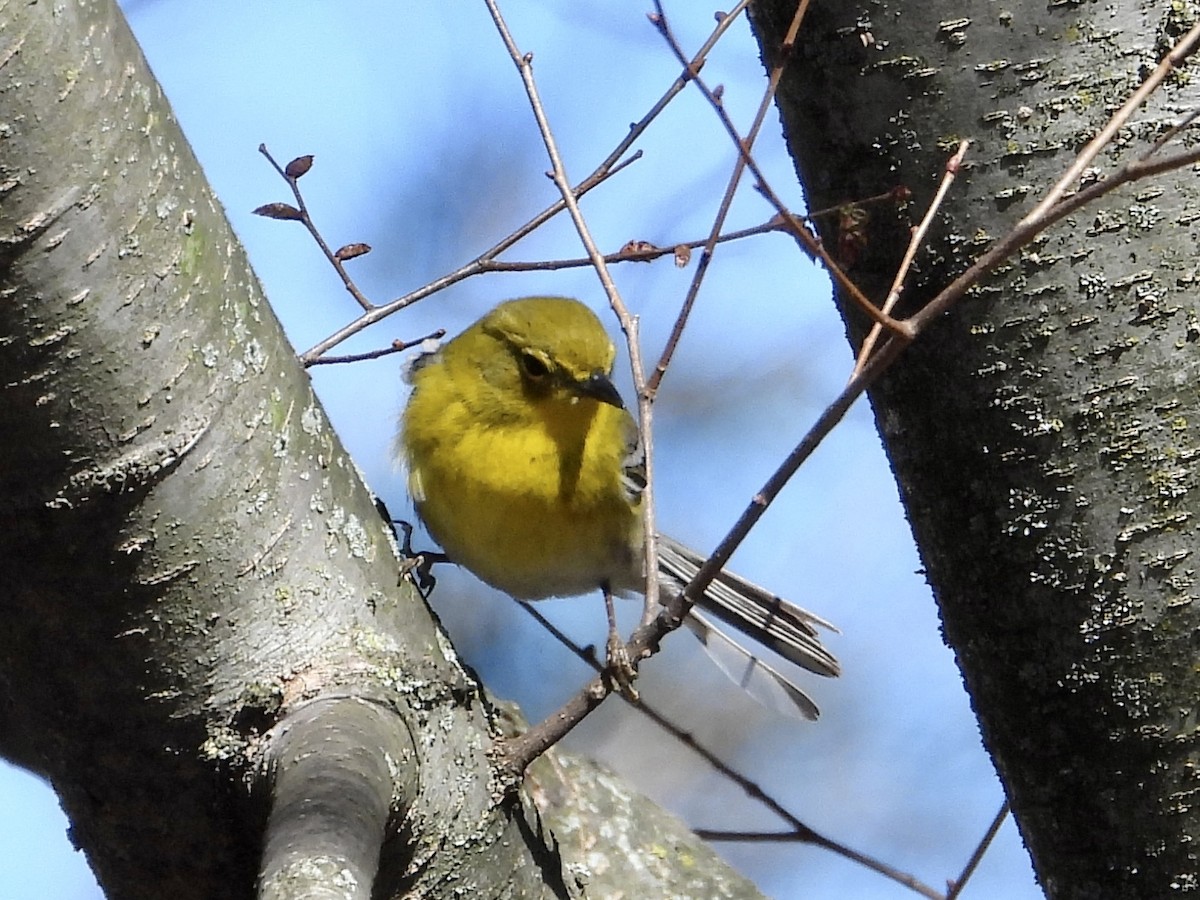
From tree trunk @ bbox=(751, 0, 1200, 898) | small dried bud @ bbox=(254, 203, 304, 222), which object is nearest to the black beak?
small dried bud @ bbox=(254, 203, 304, 222)

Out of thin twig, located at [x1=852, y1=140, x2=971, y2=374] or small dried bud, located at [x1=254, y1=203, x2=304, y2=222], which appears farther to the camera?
small dried bud, located at [x1=254, y1=203, x2=304, y2=222]

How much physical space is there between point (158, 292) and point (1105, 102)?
1327 mm

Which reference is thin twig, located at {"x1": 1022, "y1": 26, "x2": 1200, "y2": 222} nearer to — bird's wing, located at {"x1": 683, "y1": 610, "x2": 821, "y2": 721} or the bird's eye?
the bird's eye

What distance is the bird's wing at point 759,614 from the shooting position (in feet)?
12.2

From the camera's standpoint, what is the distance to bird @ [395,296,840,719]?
11.2 feet

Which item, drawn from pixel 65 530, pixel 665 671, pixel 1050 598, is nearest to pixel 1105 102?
pixel 1050 598

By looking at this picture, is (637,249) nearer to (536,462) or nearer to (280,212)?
(280,212)

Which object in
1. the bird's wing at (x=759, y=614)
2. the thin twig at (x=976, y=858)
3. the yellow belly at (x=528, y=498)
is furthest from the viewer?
the bird's wing at (x=759, y=614)

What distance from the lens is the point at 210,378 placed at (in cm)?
155

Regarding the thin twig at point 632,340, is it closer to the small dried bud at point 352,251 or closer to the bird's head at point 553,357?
the small dried bud at point 352,251

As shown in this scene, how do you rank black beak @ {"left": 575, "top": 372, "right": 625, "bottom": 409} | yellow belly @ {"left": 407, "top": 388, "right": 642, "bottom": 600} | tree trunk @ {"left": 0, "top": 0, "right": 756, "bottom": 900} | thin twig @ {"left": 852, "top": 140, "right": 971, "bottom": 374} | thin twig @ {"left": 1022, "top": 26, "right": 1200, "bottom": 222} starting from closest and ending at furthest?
tree trunk @ {"left": 0, "top": 0, "right": 756, "bottom": 900}
thin twig @ {"left": 1022, "top": 26, "right": 1200, "bottom": 222}
thin twig @ {"left": 852, "top": 140, "right": 971, "bottom": 374}
yellow belly @ {"left": 407, "top": 388, "right": 642, "bottom": 600}
black beak @ {"left": 575, "top": 372, "right": 625, "bottom": 409}

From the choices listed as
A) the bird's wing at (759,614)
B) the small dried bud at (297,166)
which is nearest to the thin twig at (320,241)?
the small dried bud at (297,166)

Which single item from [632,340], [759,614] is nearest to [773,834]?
[632,340]

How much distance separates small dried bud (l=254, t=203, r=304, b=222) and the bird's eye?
1.08 metres
